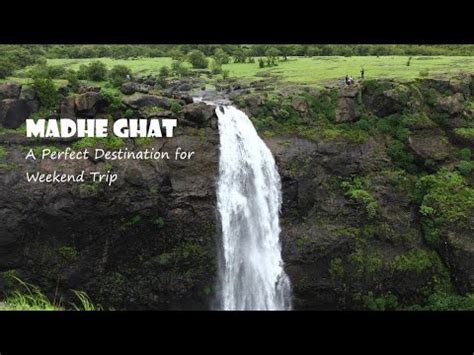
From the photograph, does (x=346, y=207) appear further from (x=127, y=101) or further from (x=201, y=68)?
(x=127, y=101)

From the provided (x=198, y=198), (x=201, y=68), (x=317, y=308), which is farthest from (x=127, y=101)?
(x=317, y=308)

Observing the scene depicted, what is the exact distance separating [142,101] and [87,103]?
1266 mm

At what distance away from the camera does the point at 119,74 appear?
48.5ft

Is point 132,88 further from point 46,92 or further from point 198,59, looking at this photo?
point 46,92

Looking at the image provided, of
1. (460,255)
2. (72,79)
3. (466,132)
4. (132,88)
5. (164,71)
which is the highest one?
(164,71)

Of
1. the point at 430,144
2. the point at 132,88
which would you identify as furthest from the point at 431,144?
the point at 132,88

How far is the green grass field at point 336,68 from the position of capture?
15.0m

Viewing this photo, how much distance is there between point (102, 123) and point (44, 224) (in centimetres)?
275

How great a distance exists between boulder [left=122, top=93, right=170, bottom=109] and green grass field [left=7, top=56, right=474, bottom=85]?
24.2 inches

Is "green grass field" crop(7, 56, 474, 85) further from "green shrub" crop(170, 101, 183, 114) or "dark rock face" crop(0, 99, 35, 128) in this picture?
"green shrub" crop(170, 101, 183, 114)

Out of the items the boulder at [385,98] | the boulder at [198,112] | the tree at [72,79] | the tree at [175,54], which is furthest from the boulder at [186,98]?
the boulder at [385,98]

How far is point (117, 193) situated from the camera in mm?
14383

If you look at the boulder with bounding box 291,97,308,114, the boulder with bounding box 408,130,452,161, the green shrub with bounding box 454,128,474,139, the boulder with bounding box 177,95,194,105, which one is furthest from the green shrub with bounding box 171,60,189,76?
the green shrub with bounding box 454,128,474,139

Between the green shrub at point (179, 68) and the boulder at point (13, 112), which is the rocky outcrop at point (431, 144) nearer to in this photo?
the green shrub at point (179, 68)
